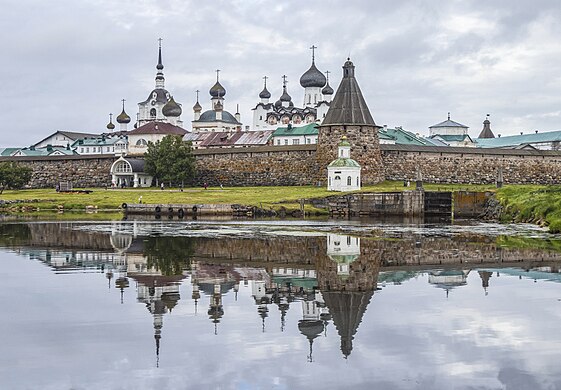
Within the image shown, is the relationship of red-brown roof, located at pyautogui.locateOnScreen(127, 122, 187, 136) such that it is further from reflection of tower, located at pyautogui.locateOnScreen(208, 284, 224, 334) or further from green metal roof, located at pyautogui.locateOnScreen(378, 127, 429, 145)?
reflection of tower, located at pyautogui.locateOnScreen(208, 284, 224, 334)

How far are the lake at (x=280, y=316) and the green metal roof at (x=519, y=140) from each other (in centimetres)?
6755

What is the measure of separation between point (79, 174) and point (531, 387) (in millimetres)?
46512

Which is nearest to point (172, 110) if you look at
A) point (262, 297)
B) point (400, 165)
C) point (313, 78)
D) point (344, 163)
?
point (313, 78)

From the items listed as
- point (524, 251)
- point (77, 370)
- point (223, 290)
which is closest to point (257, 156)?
point (524, 251)

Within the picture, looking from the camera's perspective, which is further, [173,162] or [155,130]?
[155,130]

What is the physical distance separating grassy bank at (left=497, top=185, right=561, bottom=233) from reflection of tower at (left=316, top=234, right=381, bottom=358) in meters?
8.18

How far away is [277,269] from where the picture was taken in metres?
14.7

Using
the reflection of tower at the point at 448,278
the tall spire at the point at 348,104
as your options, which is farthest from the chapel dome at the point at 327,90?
the reflection of tower at the point at 448,278

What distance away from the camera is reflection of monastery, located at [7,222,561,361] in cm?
1043

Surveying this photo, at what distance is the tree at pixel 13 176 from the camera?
46125mm

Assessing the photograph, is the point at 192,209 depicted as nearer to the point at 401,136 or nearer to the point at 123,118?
the point at 401,136

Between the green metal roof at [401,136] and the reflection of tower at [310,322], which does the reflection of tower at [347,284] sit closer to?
the reflection of tower at [310,322]

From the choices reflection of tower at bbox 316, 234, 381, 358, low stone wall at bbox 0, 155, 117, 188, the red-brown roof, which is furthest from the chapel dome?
reflection of tower at bbox 316, 234, 381, 358

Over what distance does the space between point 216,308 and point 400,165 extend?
3546 centimetres
